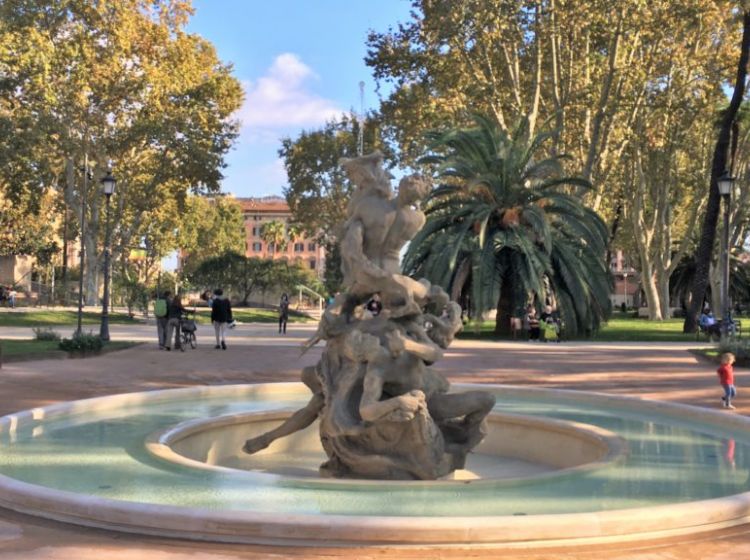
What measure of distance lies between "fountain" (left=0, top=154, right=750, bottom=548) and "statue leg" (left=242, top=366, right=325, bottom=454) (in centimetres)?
2

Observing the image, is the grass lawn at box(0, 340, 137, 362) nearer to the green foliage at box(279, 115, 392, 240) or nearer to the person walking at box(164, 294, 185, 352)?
the person walking at box(164, 294, 185, 352)

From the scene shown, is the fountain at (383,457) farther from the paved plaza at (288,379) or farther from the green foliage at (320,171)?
the green foliage at (320,171)

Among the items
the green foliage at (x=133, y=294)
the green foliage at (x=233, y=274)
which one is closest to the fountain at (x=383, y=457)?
the green foliage at (x=133, y=294)

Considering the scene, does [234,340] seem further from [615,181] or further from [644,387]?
[615,181]

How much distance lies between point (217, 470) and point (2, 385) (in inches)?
329

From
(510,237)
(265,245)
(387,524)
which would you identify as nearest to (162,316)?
(510,237)

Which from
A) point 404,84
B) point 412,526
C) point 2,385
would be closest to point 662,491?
point 412,526

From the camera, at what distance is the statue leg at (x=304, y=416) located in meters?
7.38

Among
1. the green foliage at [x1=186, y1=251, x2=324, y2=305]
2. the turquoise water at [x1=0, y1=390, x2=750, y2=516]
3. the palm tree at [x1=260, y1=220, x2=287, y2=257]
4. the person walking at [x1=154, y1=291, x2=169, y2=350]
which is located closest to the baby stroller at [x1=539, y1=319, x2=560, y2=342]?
the person walking at [x1=154, y1=291, x2=169, y2=350]

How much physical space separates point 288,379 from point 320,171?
130 feet

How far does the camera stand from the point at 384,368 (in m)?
6.71

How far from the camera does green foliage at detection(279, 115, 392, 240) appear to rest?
51969mm

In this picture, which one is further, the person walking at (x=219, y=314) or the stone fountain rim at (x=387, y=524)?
the person walking at (x=219, y=314)

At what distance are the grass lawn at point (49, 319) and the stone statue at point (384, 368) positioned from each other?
28175 millimetres
